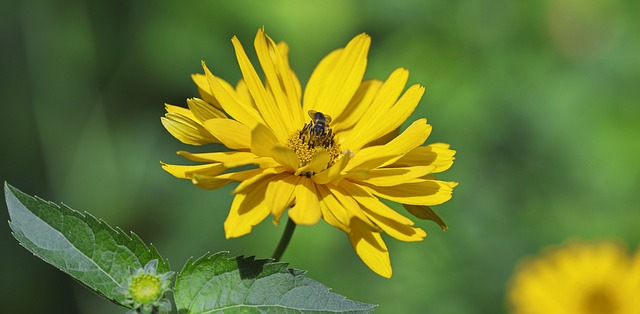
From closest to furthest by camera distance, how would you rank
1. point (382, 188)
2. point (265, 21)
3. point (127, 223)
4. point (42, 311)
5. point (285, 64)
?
1. point (382, 188)
2. point (285, 64)
3. point (42, 311)
4. point (127, 223)
5. point (265, 21)

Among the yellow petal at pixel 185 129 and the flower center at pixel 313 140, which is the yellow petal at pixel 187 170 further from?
the flower center at pixel 313 140

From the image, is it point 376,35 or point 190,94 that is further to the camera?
point 376,35

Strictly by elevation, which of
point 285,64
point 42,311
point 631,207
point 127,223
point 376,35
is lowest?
point 42,311

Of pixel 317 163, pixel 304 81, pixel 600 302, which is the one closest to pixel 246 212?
pixel 317 163

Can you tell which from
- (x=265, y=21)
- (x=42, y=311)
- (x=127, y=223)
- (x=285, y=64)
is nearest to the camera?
(x=285, y=64)

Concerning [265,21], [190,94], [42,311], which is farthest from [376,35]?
[42,311]

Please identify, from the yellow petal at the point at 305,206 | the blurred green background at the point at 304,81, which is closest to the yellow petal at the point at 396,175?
the yellow petal at the point at 305,206

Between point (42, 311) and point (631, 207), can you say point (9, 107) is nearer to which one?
point (42, 311)

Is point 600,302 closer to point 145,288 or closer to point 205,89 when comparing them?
point 205,89
